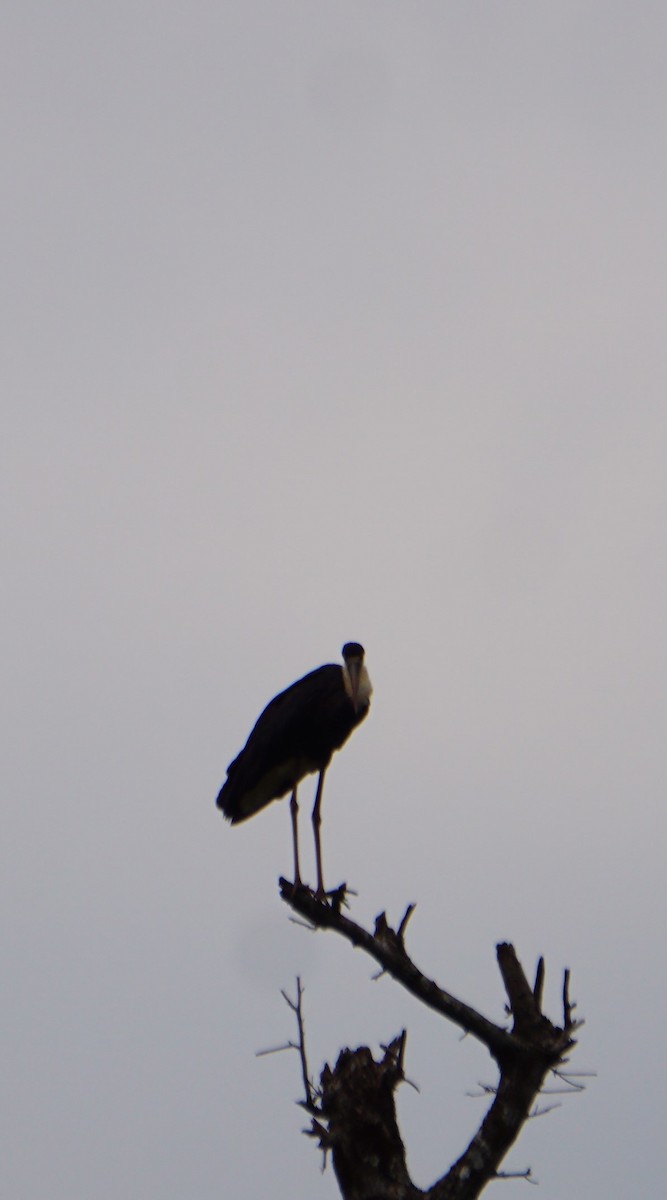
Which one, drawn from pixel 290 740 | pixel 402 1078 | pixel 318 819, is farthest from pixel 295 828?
pixel 402 1078

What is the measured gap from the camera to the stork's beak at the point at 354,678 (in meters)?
9.86

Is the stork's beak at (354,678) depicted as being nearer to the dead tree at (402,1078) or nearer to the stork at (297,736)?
the stork at (297,736)

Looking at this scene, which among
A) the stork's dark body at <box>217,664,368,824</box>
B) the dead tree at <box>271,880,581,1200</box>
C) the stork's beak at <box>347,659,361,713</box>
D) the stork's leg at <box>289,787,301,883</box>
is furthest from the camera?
the stork's leg at <box>289,787,301,883</box>

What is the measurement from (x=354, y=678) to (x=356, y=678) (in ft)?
0.05

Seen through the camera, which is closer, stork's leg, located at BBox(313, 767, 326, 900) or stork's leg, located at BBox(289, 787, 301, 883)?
stork's leg, located at BBox(289, 787, 301, 883)

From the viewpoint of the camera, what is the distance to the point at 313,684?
32.7 feet

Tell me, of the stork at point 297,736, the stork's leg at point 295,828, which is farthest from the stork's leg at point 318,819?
the stork's leg at point 295,828

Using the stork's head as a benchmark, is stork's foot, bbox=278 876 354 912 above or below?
below

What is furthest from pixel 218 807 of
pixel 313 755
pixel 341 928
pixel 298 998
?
pixel 298 998

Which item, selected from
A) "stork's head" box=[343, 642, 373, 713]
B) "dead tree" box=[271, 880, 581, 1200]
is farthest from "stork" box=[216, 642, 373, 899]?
"dead tree" box=[271, 880, 581, 1200]

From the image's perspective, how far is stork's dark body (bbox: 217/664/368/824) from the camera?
31.8 ft

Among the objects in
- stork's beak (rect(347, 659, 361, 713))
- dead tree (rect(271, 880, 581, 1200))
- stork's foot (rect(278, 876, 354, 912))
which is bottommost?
dead tree (rect(271, 880, 581, 1200))

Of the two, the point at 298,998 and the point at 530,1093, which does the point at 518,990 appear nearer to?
the point at 530,1093

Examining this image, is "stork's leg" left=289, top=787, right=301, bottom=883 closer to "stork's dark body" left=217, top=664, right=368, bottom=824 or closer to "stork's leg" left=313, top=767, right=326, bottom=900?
"stork's leg" left=313, top=767, right=326, bottom=900
